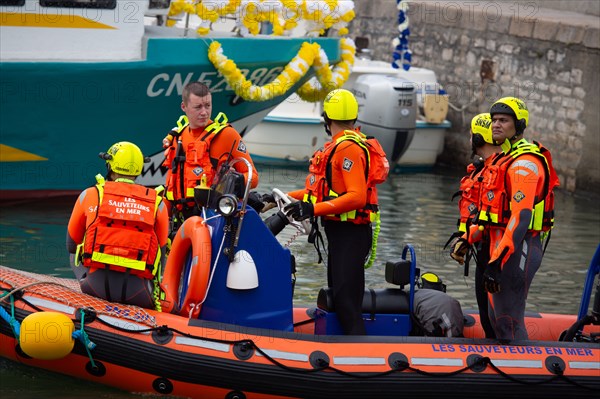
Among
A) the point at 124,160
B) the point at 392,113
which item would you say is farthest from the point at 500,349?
the point at 392,113

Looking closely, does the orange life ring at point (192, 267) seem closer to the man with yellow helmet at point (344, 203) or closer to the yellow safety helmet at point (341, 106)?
the man with yellow helmet at point (344, 203)

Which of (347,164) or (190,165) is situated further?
(190,165)

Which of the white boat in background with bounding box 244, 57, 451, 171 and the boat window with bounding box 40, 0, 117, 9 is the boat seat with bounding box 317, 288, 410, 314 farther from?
the white boat in background with bounding box 244, 57, 451, 171

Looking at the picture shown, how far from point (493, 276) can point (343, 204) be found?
892 millimetres

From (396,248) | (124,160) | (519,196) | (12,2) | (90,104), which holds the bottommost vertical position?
(396,248)

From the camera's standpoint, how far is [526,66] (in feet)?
49.8

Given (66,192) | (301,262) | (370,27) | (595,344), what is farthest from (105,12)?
(370,27)

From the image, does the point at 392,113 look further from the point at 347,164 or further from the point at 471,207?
the point at 347,164

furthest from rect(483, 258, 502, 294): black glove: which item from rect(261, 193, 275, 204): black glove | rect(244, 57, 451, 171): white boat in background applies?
rect(244, 57, 451, 171): white boat in background

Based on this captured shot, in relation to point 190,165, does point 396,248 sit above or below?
below

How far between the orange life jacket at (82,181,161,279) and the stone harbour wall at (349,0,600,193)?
28.6 feet

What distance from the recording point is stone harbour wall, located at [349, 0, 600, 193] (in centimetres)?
1411

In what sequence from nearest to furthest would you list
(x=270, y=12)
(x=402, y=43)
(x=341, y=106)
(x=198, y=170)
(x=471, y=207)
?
(x=341, y=106)
(x=471, y=207)
(x=198, y=170)
(x=270, y=12)
(x=402, y=43)

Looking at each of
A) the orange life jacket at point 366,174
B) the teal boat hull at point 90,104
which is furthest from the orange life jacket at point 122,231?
the teal boat hull at point 90,104
